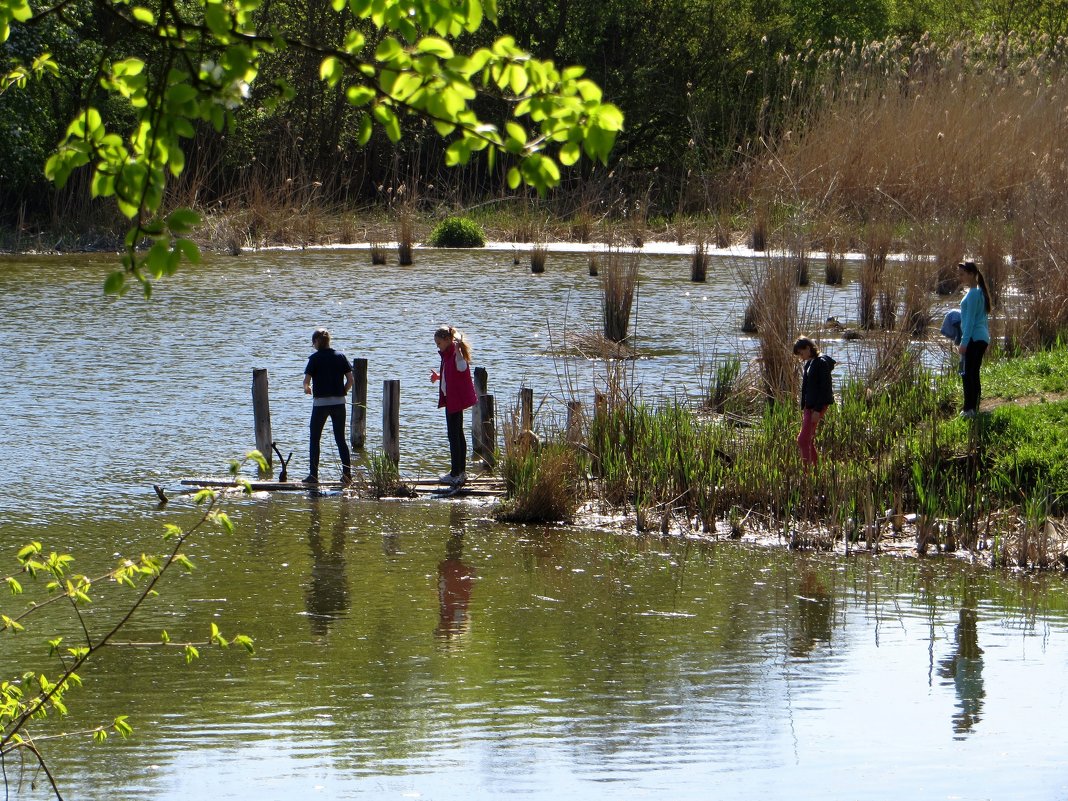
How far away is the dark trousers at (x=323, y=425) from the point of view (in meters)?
13.0

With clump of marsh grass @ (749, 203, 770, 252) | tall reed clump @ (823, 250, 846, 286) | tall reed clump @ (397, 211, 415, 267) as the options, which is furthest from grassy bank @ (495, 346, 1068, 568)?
tall reed clump @ (397, 211, 415, 267)

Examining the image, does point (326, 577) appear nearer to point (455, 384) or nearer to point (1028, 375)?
point (455, 384)

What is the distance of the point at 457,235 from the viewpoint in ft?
103

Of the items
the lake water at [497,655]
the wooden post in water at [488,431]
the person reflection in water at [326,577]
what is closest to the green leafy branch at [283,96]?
the lake water at [497,655]

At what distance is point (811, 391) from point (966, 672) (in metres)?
4.54

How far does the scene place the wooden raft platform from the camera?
12.6m

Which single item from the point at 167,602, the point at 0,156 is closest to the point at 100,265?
the point at 0,156

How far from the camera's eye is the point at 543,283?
25.6 m

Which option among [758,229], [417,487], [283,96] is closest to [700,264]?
[758,229]

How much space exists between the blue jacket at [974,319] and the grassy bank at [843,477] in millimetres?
627

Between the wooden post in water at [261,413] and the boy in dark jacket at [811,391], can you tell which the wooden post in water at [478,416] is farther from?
the boy in dark jacket at [811,391]

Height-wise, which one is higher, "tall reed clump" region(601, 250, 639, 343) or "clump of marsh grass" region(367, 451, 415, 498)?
"tall reed clump" region(601, 250, 639, 343)

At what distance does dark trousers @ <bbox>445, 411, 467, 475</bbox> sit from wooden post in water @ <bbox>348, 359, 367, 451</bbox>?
186 cm

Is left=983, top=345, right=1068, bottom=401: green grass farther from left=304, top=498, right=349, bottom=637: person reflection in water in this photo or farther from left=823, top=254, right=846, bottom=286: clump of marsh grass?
left=823, top=254, right=846, bottom=286: clump of marsh grass
